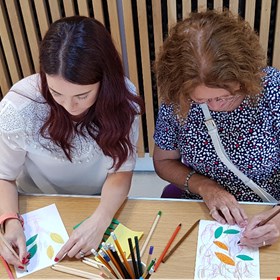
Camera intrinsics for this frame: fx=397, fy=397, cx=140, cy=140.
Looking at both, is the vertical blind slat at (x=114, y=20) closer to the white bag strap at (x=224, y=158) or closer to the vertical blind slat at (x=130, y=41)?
the vertical blind slat at (x=130, y=41)

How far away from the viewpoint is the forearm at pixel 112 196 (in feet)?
4.07

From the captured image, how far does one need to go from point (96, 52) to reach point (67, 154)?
423 mm

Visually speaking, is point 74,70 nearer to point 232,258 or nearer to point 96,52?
point 96,52

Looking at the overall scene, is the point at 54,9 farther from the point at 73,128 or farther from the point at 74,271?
the point at 74,271

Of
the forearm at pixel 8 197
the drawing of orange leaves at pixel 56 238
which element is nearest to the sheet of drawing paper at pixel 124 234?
the drawing of orange leaves at pixel 56 238

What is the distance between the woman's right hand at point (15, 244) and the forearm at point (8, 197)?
0.06m

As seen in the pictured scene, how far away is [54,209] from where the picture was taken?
132 cm

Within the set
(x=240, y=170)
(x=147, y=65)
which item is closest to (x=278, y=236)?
(x=240, y=170)

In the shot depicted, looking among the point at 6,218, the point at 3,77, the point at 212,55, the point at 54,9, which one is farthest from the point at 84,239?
the point at 3,77

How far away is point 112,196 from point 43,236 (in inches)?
9.8

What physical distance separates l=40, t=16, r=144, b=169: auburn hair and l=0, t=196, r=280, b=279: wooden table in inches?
6.8

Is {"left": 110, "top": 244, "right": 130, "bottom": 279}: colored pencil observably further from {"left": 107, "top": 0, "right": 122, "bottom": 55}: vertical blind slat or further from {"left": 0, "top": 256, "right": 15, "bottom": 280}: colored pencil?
{"left": 107, "top": 0, "right": 122, "bottom": 55}: vertical blind slat

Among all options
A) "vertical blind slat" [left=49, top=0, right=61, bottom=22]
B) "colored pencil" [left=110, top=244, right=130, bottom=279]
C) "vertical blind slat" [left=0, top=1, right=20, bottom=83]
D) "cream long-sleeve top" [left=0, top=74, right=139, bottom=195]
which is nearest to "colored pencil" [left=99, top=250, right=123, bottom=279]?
"colored pencil" [left=110, top=244, right=130, bottom=279]

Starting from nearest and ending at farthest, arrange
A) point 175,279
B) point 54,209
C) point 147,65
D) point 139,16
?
1. point 175,279
2. point 54,209
3. point 139,16
4. point 147,65
